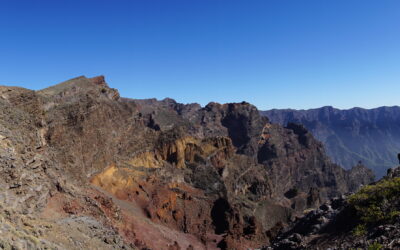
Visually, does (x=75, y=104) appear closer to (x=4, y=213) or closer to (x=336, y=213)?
(x=4, y=213)

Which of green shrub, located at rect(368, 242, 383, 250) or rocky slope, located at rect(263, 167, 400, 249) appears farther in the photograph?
rocky slope, located at rect(263, 167, 400, 249)

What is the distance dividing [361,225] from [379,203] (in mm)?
1610

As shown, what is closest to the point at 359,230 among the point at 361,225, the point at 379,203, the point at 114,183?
the point at 361,225

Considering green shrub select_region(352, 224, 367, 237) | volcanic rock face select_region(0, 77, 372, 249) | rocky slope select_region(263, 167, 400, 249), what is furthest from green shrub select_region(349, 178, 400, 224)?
volcanic rock face select_region(0, 77, 372, 249)

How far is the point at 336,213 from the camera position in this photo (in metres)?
17.6

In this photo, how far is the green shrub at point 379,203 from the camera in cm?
1361

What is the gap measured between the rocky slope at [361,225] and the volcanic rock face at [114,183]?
12.4 m

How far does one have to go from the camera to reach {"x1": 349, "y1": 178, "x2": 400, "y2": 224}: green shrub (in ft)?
44.7

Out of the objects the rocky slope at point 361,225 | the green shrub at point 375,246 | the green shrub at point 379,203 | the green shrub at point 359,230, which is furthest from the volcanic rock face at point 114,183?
the green shrub at point 379,203

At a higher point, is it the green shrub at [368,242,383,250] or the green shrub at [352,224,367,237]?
the green shrub at [368,242,383,250]

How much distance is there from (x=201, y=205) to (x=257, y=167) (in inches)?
1109

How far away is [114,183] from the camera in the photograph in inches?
1640

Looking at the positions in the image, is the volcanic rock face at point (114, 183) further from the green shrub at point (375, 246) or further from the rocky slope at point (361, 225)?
the green shrub at point (375, 246)

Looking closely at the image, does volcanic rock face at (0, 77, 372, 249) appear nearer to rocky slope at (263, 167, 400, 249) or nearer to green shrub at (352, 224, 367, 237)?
rocky slope at (263, 167, 400, 249)
